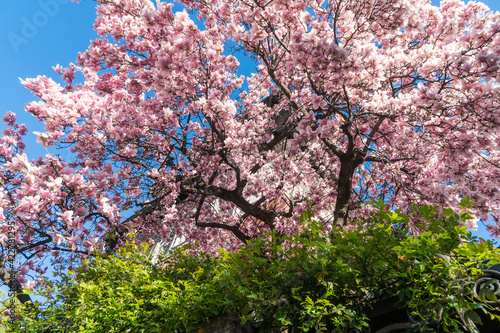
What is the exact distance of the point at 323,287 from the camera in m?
2.64

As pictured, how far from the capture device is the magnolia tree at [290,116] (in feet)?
15.9

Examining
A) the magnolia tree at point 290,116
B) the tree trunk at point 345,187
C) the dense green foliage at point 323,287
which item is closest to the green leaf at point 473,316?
the dense green foliage at point 323,287

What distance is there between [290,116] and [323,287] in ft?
16.7

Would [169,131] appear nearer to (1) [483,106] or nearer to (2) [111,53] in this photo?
(2) [111,53]

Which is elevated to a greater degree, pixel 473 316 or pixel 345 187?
pixel 345 187

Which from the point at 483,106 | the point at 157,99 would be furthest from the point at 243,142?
the point at 483,106

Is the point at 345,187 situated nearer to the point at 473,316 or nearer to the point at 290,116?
the point at 290,116

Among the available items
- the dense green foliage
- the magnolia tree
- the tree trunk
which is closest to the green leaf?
the dense green foliage


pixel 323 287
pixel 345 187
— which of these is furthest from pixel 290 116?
pixel 323 287

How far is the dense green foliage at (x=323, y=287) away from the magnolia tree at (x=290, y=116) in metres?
1.93

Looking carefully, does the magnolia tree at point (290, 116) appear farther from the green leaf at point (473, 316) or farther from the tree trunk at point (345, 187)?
the green leaf at point (473, 316)

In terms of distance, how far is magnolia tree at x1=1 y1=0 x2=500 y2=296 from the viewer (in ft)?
15.9

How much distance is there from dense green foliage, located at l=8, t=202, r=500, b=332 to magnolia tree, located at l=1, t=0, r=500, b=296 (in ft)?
6.32

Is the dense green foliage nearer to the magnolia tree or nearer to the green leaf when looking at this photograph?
the green leaf
